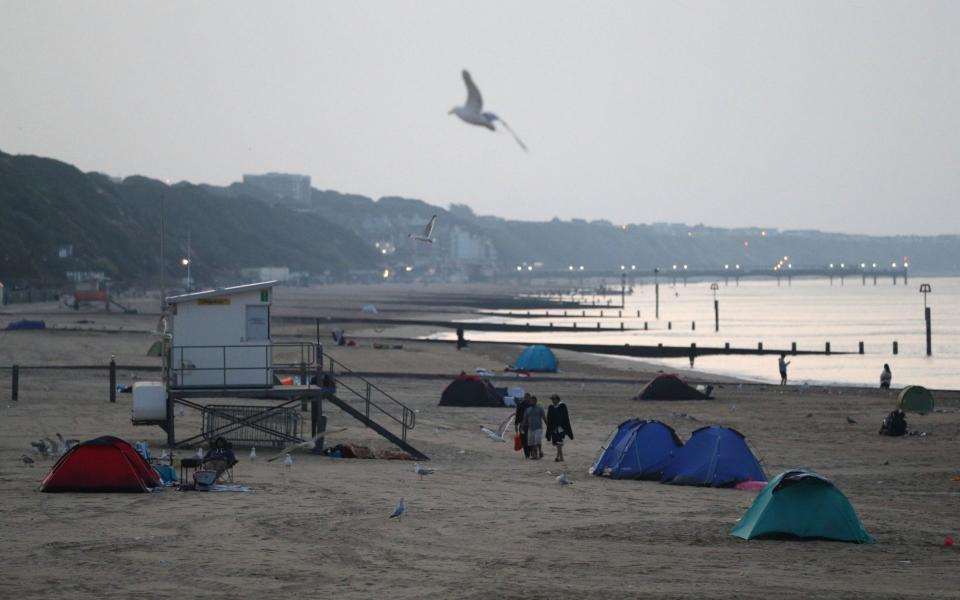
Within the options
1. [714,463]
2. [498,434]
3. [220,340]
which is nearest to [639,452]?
[714,463]

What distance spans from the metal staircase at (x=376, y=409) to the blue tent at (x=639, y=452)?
3701mm

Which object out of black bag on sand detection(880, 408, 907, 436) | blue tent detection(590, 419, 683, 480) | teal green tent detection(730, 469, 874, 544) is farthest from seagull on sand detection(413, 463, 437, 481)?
black bag on sand detection(880, 408, 907, 436)

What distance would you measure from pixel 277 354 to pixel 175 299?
27295 millimetres

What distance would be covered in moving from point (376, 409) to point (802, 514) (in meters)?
17.4

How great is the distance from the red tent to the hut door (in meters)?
6.98

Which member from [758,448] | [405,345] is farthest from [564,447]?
[405,345]

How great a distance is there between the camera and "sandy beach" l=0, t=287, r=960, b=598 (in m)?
11.6

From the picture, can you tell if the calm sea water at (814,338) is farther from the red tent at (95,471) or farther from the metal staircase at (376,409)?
the red tent at (95,471)

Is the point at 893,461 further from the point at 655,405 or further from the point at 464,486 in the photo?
the point at 655,405

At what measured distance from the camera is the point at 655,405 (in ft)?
113

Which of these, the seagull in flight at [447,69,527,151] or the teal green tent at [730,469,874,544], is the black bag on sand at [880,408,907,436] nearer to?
the teal green tent at [730,469,874,544]

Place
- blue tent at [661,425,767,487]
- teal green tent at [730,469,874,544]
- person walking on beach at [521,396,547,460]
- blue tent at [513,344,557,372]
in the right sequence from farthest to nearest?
blue tent at [513,344,557,372] → person walking on beach at [521,396,547,460] → blue tent at [661,425,767,487] → teal green tent at [730,469,874,544]

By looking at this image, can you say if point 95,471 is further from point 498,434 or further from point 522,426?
point 498,434

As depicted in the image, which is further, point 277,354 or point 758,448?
point 277,354
